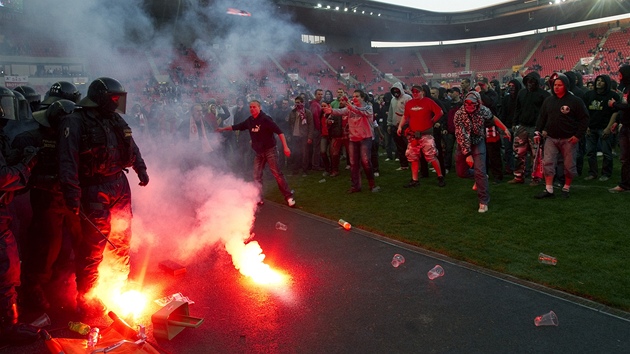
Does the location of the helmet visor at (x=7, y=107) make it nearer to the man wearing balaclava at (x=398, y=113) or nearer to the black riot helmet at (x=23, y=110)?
the black riot helmet at (x=23, y=110)

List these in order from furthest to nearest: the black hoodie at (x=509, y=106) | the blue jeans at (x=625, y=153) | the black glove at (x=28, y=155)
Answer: the black hoodie at (x=509, y=106)
the blue jeans at (x=625, y=153)
the black glove at (x=28, y=155)

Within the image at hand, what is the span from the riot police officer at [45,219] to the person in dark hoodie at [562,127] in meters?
6.48

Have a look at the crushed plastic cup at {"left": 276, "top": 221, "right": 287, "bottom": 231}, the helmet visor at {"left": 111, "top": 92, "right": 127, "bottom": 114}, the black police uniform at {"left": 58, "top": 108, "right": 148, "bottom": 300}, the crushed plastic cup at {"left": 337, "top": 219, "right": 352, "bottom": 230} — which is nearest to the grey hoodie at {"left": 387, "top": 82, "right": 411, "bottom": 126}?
the crushed plastic cup at {"left": 337, "top": 219, "right": 352, "bottom": 230}

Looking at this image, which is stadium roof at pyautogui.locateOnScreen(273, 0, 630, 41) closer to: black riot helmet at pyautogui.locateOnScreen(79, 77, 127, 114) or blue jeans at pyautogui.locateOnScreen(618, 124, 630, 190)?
blue jeans at pyautogui.locateOnScreen(618, 124, 630, 190)

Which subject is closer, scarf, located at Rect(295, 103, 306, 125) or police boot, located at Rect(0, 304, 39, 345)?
police boot, located at Rect(0, 304, 39, 345)

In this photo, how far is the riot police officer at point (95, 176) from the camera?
3.63 meters

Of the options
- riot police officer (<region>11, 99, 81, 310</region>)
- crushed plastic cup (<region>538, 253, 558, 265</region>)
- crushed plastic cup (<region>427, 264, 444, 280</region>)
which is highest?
riot police officer (<region>11, 99, 81, 310</region>)

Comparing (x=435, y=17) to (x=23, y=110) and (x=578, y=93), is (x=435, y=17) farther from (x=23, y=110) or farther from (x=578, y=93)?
(x=23, y=110)

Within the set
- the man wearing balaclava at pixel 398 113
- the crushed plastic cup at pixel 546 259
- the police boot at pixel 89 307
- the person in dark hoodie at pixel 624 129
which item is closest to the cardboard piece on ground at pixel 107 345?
the police boot at pixel 89 307

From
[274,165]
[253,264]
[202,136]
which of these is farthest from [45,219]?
[202,136]

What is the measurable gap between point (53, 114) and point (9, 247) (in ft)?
3.95

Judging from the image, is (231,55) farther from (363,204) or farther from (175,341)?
(175,341)

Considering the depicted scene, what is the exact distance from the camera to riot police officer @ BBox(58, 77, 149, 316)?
3629mm

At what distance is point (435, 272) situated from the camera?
444 centimetres
